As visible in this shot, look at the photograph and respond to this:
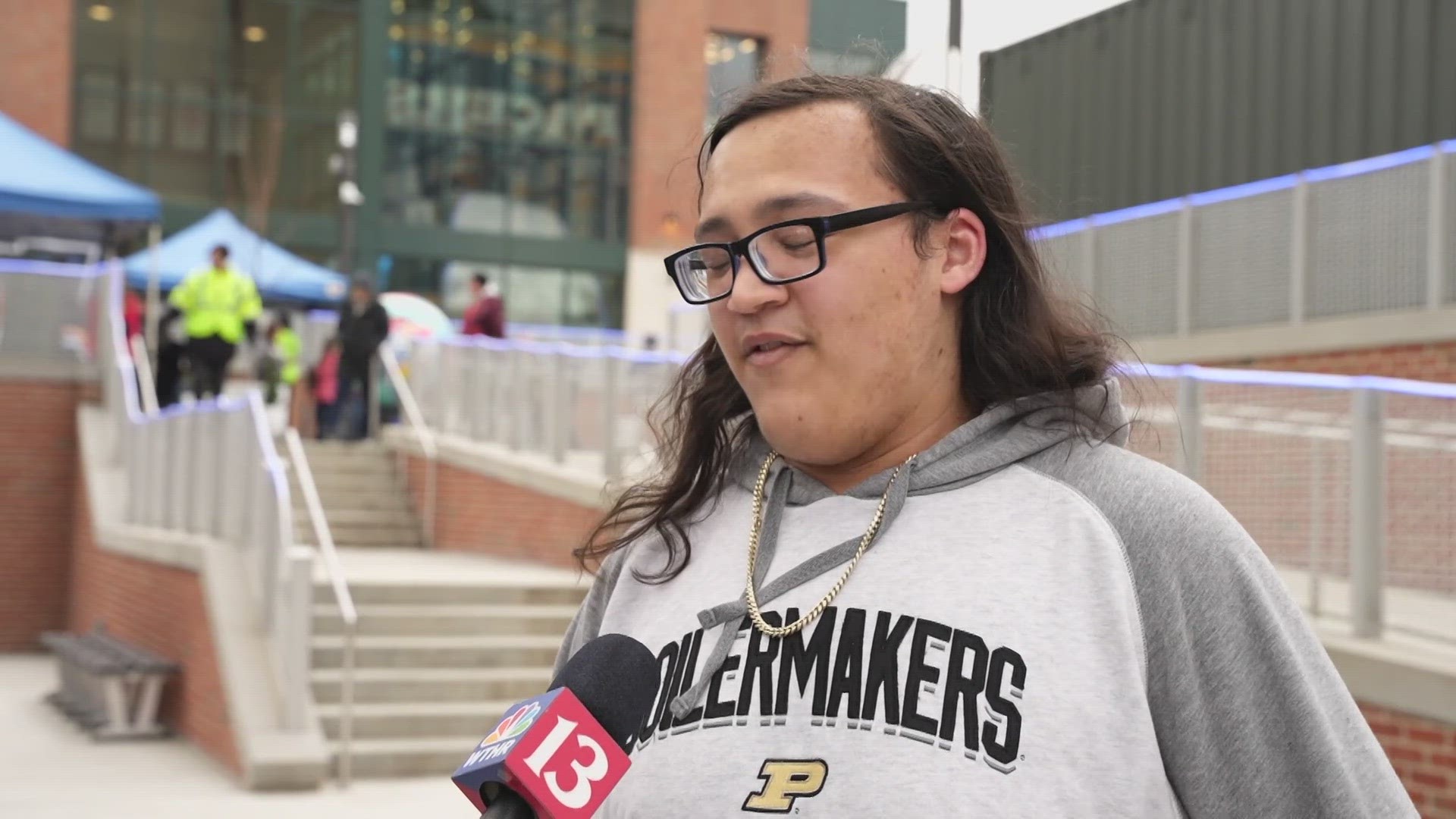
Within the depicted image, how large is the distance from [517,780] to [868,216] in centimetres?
79

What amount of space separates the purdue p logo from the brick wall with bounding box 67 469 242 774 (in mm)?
9930

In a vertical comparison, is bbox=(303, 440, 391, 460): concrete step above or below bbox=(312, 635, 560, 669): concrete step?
above

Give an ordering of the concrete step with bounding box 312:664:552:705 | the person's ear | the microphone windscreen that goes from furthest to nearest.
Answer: the concrete step with bounding box 312:664:552:705, the person's ear, the microphone windscreen

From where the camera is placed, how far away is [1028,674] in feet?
5.82

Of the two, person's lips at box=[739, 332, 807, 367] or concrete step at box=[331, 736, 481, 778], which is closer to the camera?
person's lips at box=[739, 332, 807, 367]

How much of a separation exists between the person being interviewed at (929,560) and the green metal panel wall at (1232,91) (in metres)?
9.53

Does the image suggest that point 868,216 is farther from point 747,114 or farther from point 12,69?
point 12,69

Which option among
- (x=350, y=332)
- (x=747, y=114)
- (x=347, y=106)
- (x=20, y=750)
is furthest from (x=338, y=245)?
(x=747, y=114)

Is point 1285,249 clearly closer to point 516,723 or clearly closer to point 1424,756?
point 1424,756

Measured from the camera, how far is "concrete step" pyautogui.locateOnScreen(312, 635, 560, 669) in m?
12.2

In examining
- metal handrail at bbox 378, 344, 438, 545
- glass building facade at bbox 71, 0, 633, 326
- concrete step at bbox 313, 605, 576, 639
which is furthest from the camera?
glass building facade at bbox 71, 0, 633, 326

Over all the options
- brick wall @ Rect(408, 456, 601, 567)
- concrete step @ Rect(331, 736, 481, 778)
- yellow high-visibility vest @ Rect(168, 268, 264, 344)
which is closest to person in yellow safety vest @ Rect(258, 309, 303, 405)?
yellow high-visibility vest @ Rect(168, 268, 264, 344)

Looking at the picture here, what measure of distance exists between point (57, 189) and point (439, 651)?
8.94 metres

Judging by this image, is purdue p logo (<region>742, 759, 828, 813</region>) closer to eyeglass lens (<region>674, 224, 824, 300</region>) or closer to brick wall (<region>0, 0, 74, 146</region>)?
eyeglass lens (<region>674, 224, 824, 300</region>)
